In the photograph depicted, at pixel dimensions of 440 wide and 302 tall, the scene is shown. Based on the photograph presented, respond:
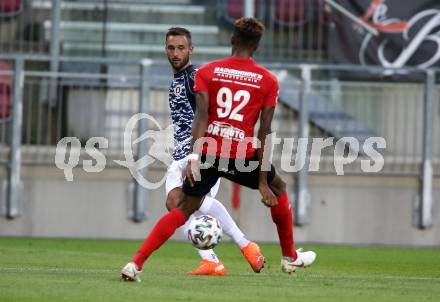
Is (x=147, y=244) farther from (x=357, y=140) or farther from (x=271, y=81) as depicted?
(x=357, y=140)

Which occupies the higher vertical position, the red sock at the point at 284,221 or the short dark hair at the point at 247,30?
the short dark hair at the point at 247,30

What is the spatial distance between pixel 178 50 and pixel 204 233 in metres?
1.82

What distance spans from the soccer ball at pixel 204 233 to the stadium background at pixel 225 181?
8.24m

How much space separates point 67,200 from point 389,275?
795 cm

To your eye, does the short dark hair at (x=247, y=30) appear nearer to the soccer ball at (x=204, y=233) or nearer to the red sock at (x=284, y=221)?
the red sock at (x=284, y=221)

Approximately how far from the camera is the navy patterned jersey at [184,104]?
39.5ft

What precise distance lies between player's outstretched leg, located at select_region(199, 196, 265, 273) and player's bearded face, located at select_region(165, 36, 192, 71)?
1.31m

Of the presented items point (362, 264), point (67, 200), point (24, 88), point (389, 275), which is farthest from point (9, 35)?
point (389, 275)

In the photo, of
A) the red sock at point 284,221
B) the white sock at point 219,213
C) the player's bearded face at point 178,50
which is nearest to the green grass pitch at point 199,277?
the red sock at point 284,221

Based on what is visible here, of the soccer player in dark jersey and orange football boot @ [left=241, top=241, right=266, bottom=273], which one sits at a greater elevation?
the soccer player in dark jersey

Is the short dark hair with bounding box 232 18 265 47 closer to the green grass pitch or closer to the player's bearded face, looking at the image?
the player's bearded face

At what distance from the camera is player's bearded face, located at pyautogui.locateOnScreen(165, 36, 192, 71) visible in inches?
470

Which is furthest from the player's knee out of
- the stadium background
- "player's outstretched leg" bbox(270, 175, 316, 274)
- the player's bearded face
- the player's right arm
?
the stadium background

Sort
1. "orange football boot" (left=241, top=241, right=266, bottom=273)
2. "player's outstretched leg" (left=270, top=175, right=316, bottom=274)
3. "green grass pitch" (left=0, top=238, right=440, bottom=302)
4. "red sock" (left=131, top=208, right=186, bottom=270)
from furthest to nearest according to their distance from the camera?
"orange football boot" (left=241, top=241, right=266, bottom=273) → "player's outstretched leg" (left=270, top=175, right=316, bottom=274) → "red sock" (left=131, top=208, right=186, bottom=270) → "green grass pitch" (left=0, top=238, right=440, bottom=302)
